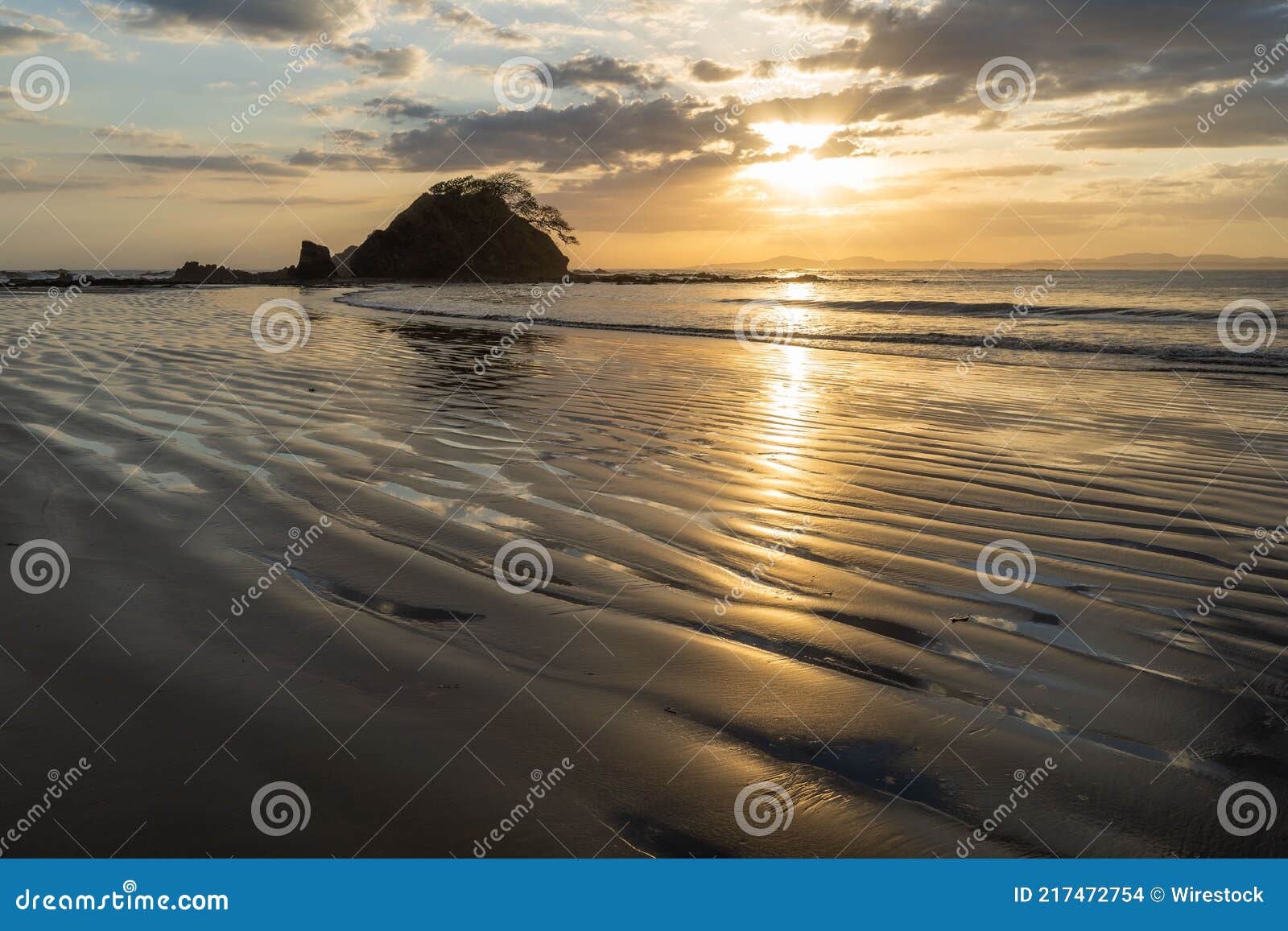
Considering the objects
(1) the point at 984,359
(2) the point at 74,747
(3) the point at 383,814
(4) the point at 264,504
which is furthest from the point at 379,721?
(1) the point at 984,359

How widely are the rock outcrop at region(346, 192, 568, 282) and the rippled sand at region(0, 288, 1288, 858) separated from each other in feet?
210

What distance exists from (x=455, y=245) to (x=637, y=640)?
7341cm

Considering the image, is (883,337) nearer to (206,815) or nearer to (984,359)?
(984,359)

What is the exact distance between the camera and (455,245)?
71.9 m

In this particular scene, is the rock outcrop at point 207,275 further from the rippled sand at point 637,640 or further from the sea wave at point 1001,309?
the rippled sand at point 637,640

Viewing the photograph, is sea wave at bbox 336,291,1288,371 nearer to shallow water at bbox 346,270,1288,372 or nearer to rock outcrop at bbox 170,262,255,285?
shallow water at bbox 346,270,1288,372

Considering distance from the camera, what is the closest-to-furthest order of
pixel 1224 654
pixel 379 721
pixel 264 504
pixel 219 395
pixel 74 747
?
1. pixel 74 747
2. pixel 379 721
3. pixel 1224 654
4. pixel 264 504
5. pixel 219 395

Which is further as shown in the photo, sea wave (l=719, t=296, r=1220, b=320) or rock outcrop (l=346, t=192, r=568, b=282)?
rock outcrop (l=346, t=192, r=568, b=282)

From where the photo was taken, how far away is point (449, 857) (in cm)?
215

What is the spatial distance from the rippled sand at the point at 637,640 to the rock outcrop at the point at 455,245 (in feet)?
210

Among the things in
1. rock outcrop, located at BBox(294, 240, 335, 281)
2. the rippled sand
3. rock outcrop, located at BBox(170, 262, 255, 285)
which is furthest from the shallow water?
rock outcrop, located at BBox(294, 240, 335, 281)

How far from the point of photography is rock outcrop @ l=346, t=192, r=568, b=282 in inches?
2768

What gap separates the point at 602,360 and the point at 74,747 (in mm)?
11745

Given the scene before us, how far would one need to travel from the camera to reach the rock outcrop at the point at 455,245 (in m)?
70.3
